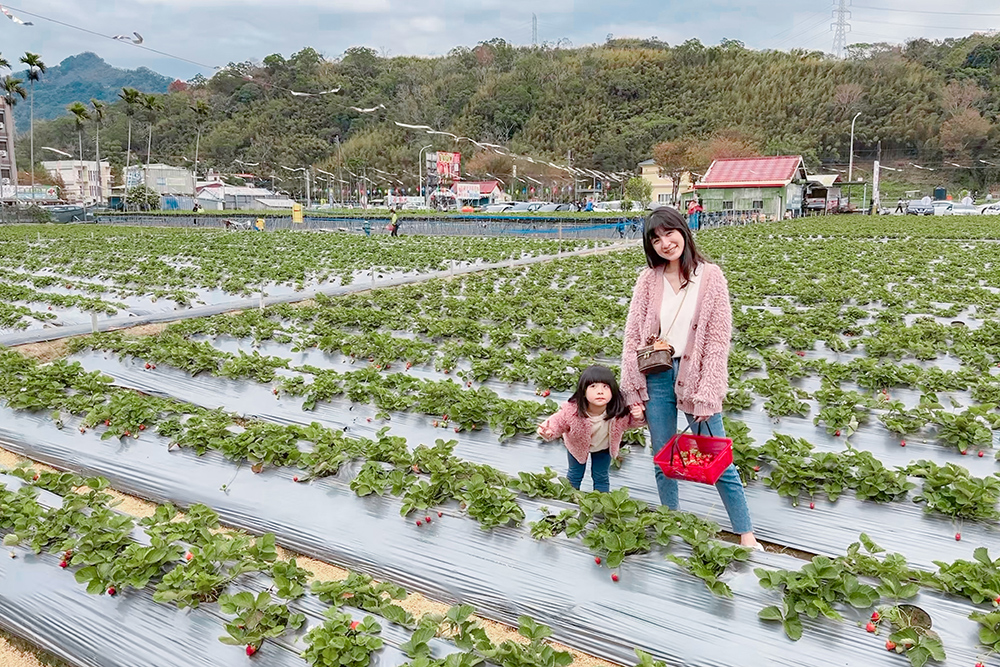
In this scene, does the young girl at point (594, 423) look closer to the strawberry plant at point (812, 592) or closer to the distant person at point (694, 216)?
the strawberry plant at point (812, 592)

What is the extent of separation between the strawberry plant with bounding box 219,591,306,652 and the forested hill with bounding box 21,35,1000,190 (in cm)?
7755

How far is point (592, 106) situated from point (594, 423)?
10323cm

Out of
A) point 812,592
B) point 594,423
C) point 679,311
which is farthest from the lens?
point 594,423

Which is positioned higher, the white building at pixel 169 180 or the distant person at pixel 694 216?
the white building at pixel 169 180

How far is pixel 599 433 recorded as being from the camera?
12.4 feet

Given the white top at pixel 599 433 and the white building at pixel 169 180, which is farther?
the white building at pixel 169 180

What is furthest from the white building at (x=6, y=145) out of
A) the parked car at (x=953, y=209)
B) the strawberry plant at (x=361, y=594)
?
the strawberry plant at (x=361, y=594)

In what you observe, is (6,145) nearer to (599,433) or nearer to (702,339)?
(599,433)

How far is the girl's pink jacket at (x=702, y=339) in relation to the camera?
3.24 m

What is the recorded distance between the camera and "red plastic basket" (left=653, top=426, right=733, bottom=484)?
10.4 ft

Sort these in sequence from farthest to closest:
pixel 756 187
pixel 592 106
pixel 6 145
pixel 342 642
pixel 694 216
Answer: pixel 592 106
pixel 6 145
pixel 756 187
pixel 694 216
pixel 342 642

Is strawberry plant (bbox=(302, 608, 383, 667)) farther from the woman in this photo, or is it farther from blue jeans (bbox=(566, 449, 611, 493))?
the woman

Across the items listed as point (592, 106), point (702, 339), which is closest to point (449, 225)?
point (702, 339)

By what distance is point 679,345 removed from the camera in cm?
335
